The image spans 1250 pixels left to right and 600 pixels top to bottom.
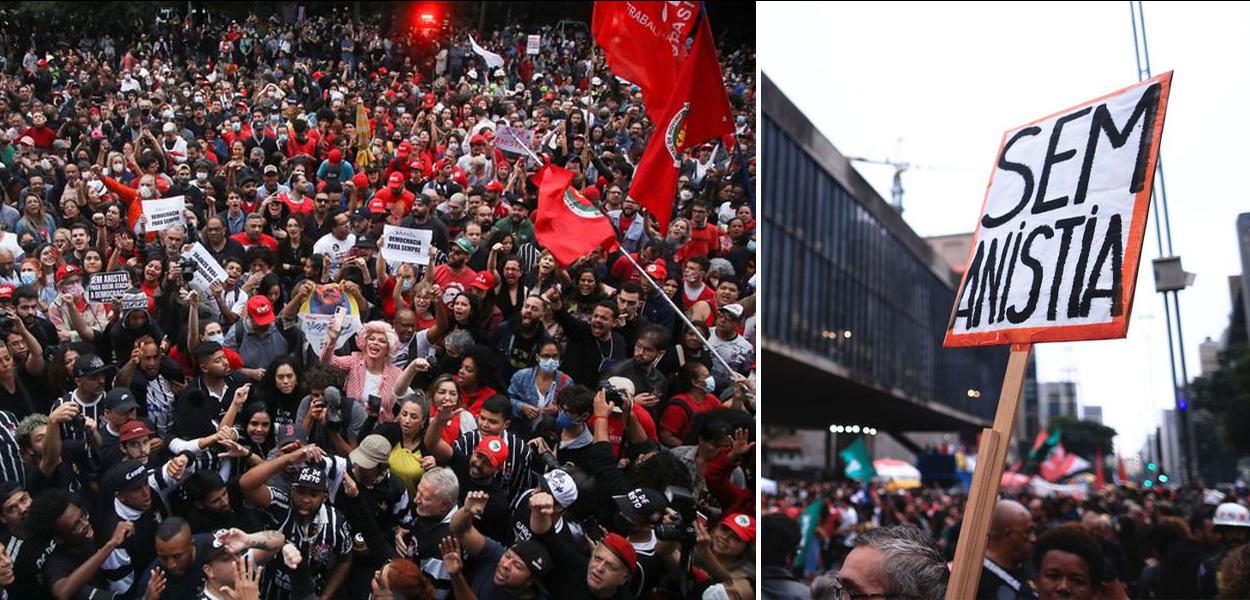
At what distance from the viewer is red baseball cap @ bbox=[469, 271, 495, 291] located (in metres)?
3.73

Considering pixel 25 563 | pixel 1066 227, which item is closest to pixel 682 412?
pixel 1066 227

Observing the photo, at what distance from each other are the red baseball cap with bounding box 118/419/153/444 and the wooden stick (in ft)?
8.65

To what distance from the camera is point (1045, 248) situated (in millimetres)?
2568

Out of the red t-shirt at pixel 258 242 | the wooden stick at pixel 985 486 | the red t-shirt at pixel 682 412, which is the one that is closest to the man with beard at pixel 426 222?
the red t-shirt at pixel 258 242

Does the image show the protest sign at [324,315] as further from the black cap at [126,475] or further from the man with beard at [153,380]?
the black cap at [126,475]

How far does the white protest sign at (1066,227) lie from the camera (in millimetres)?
2396

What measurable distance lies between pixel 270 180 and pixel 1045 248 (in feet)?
9.11

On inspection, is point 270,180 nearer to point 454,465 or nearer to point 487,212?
point 487,212

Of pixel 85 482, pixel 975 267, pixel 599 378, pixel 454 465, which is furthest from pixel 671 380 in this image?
pixel 85 482

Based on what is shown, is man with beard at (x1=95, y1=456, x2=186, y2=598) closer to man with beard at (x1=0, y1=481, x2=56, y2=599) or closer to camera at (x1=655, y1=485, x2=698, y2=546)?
man with beard at (x1=0, y1=481, x2=56, y2=599)

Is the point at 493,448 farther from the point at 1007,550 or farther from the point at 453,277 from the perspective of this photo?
the point at 1007,550

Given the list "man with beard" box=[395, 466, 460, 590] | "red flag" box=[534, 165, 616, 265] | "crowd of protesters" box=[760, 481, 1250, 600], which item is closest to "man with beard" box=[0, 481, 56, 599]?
"man with beard" box=[395, 466, 460, 590]

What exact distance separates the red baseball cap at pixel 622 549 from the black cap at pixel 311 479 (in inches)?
38.5

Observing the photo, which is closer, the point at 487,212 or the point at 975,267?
the point at 975,267
